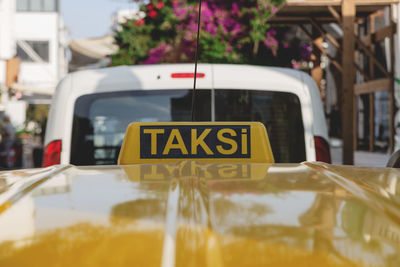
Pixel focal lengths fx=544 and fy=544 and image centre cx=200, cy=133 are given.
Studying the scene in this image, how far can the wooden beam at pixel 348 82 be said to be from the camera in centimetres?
887

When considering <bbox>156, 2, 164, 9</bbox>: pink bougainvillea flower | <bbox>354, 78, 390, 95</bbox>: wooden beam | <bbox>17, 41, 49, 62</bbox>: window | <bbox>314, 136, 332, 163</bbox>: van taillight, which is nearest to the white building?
<bbox>17, 41, 49, 62</bbox>: window

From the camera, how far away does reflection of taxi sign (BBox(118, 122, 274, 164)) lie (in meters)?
2.75

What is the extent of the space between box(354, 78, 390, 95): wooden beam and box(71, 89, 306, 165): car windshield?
11992 mm

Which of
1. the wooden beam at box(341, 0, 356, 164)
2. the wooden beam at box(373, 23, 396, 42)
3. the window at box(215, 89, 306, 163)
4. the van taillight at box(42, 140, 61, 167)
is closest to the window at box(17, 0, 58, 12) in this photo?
the wooden beam at box(373, 23, 396, 42)

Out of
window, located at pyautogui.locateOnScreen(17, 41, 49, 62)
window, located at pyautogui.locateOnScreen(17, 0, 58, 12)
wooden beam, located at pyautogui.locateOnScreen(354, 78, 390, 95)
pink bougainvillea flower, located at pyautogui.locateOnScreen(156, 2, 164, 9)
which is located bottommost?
wooden beam, located at pyautogui.locateOnScreen(354, 78, 390, 95)

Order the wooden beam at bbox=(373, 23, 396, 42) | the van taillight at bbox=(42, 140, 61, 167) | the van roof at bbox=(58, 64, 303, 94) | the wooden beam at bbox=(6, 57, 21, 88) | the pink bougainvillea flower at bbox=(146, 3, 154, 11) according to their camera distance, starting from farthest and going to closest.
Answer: the wooden beam at bbox=(6, 57, 21, 88) < the pink bougainvillea flower at bbox=(146, 3, 154, 11) < the wooden beam at bbox=(373, 23, 396, 42) < the van roof at bbox=(58, 64, 303, 94) < the van taillight at bbox=(42, 140, 61, 167)

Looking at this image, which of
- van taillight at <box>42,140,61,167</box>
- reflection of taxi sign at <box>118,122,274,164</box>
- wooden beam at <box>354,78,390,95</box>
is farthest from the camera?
wooden beam at <box>354,78,390,95</box>

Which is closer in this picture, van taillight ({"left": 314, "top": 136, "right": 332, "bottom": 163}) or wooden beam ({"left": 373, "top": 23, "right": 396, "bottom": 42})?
van taillight ({"left": 314, "top": 136, "right": 332, "bottom": 163})

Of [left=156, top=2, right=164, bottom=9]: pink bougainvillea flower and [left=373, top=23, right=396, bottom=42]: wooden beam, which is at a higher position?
[left=156, top=2, right=164, bottom=9]: pink bougainvillea flower

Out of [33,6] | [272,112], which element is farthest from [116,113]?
[33,6]

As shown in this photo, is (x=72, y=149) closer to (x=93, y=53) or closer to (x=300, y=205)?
(x=300, y=205)

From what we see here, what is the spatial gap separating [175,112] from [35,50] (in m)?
34.5

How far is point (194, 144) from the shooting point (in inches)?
110

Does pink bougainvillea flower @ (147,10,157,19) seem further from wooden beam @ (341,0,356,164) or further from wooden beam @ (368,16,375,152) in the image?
wooden beam @ (341,0,356,164)
